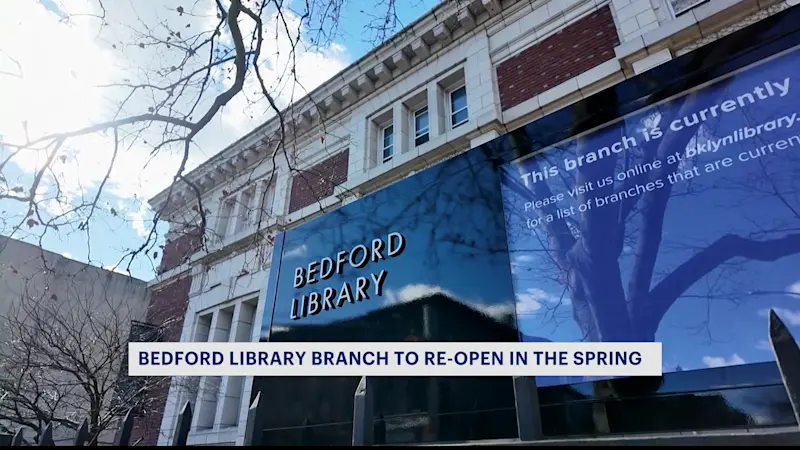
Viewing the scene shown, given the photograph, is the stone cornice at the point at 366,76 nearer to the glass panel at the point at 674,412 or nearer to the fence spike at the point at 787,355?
the glass panel at the point at 674,412

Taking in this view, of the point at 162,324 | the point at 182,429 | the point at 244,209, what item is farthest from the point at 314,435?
the point at 162,324

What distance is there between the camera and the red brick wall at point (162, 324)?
12250mm

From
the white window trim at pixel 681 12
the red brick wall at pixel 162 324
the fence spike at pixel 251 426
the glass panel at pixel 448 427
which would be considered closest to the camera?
the glass panel at pixel 448 427

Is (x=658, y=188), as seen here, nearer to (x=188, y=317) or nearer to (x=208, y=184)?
(x=188, y=317)

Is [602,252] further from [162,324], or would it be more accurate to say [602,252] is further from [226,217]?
[162,324]

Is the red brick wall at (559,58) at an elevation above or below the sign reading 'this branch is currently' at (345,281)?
above

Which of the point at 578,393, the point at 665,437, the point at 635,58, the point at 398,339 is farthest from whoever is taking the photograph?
the point at 635,58

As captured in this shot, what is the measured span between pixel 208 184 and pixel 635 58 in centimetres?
1281

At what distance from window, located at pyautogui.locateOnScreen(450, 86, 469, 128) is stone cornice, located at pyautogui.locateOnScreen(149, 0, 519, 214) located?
1.17 m

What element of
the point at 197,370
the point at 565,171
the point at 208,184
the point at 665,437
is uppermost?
the point at 208,184

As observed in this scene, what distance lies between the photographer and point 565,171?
174 inches

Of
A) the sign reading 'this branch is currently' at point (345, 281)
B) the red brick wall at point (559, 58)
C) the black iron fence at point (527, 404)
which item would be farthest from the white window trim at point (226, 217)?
the black iron fence at point (527, 404)

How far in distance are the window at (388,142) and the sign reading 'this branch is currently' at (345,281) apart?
4837 millimetres

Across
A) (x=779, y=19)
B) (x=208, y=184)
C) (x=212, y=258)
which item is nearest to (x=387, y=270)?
(x=779, y=19)
